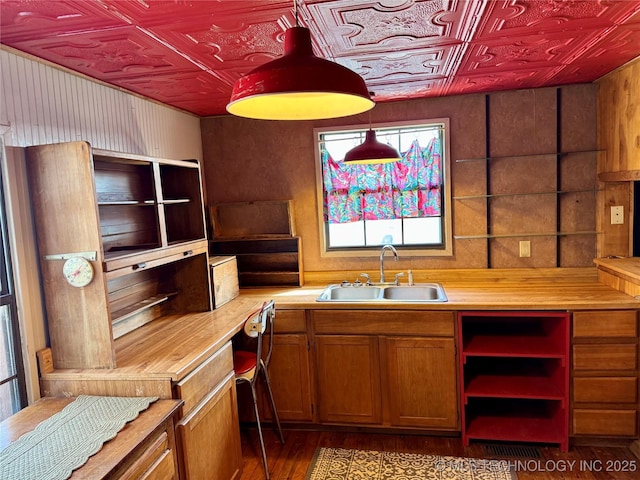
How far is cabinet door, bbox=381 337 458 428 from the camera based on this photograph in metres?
2.76

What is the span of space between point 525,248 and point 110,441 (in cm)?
289

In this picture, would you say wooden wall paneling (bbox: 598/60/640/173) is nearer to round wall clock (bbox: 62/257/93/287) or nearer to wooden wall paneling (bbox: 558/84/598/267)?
wooden wall paneling (bbox: 558/84/598/267)

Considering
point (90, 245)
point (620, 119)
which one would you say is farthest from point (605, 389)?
point (90, 245)

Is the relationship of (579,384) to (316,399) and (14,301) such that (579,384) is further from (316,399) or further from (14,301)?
(14,301)

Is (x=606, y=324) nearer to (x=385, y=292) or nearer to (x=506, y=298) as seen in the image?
(x=506, y=298)

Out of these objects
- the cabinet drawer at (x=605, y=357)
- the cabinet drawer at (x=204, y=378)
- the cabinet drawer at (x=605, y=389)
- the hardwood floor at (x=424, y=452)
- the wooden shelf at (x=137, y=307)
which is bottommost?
the hardwood floor at (x=424, y=452)

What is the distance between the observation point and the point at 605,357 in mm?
2578

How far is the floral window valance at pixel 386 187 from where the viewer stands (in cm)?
335

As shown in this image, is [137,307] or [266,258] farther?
[266,258]

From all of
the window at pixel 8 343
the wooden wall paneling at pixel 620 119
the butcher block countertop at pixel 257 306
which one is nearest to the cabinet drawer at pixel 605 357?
the butcher block countertop at pixel 257 306

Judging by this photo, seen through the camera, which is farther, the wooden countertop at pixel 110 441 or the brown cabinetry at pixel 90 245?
the brown cabinetry at pixel 90 245

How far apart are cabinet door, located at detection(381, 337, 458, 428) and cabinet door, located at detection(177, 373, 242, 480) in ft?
3.34

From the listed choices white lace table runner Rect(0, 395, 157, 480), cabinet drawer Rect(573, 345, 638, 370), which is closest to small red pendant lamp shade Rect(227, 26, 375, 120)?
white lace table runner Rect(0, 395, 157, 480)

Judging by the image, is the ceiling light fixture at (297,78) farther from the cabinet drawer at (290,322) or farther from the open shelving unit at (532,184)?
the open shelving unit at (532,184)
